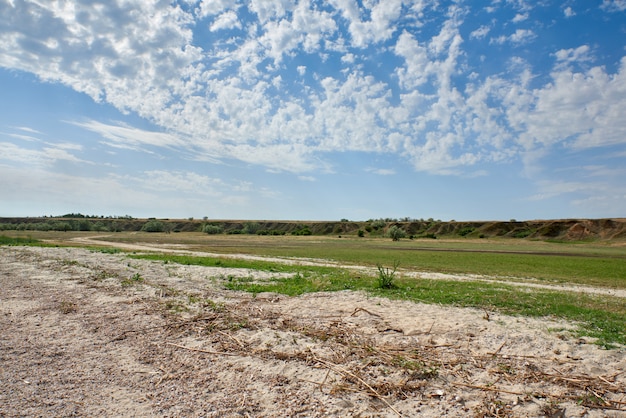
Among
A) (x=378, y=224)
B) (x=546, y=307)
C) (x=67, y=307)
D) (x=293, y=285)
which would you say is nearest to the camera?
(x=67, y=307)

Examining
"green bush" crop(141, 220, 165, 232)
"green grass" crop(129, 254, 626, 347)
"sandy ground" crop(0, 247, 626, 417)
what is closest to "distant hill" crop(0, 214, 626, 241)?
"green bush" crop(141, 220, 165, 232)

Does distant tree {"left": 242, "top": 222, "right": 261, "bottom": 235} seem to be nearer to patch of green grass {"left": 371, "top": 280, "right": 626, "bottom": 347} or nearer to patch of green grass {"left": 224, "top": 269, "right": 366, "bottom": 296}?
patch of green grass {"left": 224, "top": 269, "right": 366, "bottom": 296}

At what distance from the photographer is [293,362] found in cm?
721

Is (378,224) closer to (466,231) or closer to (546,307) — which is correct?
(466,231)

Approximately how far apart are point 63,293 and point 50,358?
24.0 feet

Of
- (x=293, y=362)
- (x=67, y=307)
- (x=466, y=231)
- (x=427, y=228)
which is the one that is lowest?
(x=293, y=362)

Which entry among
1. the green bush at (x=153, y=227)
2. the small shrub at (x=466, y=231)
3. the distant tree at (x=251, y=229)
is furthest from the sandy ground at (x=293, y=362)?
the green bush at (x=153, y=227)

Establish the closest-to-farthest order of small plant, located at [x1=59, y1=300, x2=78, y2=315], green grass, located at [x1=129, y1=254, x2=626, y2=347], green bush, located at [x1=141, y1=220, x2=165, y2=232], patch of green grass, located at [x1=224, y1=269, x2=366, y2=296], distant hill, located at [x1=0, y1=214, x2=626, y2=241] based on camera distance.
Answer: green grass, located at [x1=129, y1=254, x2=626, y2=347] < small plant, located at [x1=59, y1=300, x2=78, y2=315] < patch of green grass, located at [x1=224, y1=269, x2=366, y2=296] < distant hill, located at [x1=0, y1=214, x2=626, y2=241] < green bush, located at [x1=141, y1=220, x2=165, y2=232]

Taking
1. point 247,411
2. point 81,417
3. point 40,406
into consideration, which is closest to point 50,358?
point 40,406

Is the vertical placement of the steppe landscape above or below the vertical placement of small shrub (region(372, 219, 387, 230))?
below

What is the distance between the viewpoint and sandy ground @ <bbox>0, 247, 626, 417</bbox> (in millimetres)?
5629

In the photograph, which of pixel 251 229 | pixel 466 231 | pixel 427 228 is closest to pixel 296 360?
pixel 466 231

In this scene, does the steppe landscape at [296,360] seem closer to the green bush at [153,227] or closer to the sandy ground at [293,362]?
the sandy ground at [293,362]

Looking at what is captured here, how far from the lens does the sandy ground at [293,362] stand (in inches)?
222
